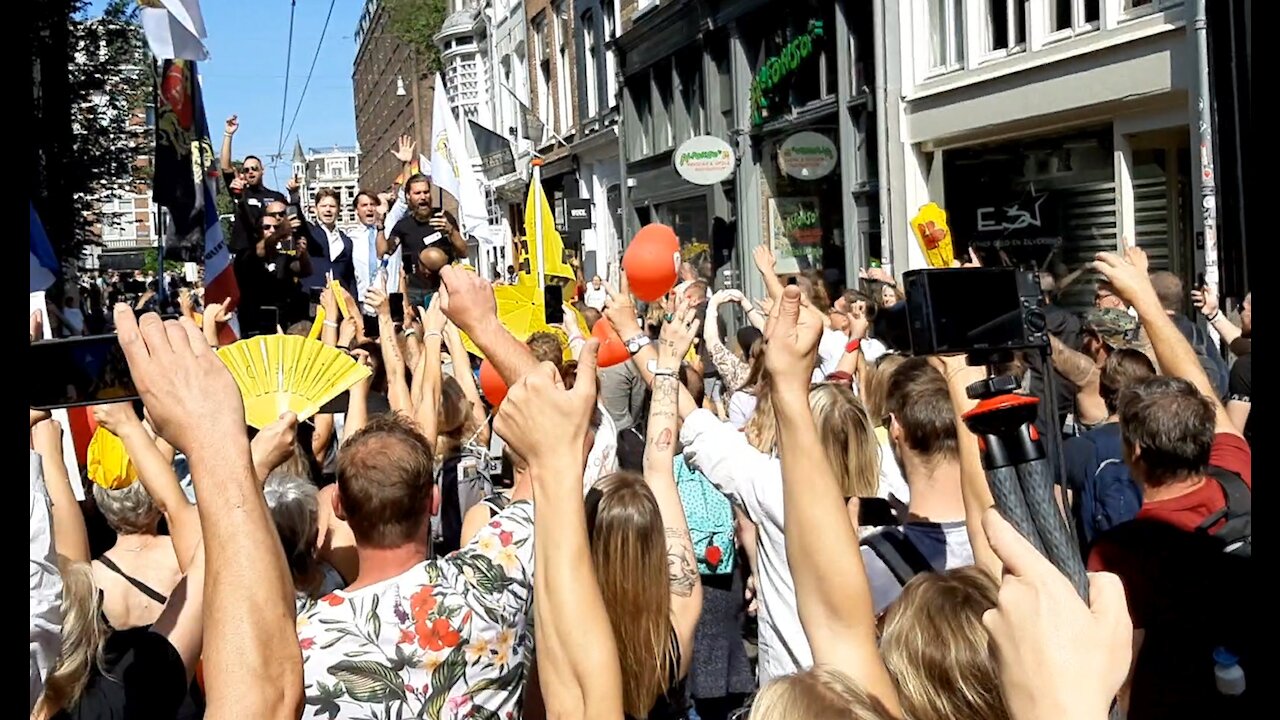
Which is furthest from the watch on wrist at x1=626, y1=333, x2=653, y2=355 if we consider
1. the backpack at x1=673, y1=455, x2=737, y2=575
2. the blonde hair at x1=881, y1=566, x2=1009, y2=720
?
the blonde hair at x1=881, y1=566, x2=1009, y2=720

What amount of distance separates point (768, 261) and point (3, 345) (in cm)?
480

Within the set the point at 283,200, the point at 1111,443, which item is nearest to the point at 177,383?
the point at 1111,443

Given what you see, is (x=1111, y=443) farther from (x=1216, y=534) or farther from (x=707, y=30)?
(x=707, y=30)

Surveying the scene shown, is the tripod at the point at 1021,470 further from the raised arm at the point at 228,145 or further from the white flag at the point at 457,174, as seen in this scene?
the white flag at the point at 457,174

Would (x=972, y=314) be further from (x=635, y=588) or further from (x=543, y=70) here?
(x=543, y=70)

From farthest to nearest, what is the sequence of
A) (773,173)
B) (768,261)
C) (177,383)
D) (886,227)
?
(773,173) → (886,227) → (768,261) → (177,383)

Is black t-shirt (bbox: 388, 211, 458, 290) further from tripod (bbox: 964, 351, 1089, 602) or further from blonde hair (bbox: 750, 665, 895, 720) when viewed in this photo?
blonde hair (bbox: 750, 665, 895, 720)

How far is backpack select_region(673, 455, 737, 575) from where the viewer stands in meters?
5.07

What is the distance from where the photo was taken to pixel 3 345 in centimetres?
197

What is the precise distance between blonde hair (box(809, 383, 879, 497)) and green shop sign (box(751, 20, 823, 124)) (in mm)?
14183

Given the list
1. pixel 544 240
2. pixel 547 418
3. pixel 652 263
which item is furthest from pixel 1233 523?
pixel 544 240

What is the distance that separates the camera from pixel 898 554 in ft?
11.8

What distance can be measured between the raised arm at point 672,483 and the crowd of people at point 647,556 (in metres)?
0.01

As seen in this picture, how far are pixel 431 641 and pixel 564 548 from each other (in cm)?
48
